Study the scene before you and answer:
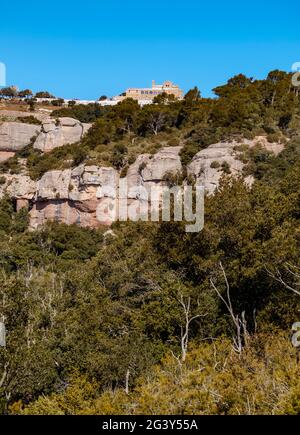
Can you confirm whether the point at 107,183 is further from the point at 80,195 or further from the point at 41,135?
the point at 41,135

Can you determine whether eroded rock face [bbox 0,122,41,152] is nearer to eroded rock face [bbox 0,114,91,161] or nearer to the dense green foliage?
eroded rock face [bbox 0,114,91,161]

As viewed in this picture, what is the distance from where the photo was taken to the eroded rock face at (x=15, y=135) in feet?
197

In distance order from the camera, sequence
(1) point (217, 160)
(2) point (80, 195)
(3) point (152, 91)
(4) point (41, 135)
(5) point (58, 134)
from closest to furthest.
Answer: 1. (1) point (217, 160)
2. (2) point (80, 195)
3. (5) point (58, 134)
4. (4) point (41, 135)
5. (3) point (152, 91)

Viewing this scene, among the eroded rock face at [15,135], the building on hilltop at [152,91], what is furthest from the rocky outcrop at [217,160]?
the building on hilltop at [152,91]

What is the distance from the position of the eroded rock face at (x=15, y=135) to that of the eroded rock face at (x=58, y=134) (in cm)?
210

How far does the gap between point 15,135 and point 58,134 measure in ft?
15.9

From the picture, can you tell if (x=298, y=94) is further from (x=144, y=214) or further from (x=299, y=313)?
(x=299, y=313)

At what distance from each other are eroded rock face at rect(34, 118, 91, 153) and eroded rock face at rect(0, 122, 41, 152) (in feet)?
6.89

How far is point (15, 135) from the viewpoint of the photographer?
6109 cm

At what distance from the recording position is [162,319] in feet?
71.7

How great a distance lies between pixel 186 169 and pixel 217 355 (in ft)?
92.6

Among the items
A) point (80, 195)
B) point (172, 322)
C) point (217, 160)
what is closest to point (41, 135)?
point (80, 195)

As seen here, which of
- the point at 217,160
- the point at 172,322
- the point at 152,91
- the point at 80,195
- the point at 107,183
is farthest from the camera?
the point at 152,91

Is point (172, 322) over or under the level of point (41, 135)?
under
